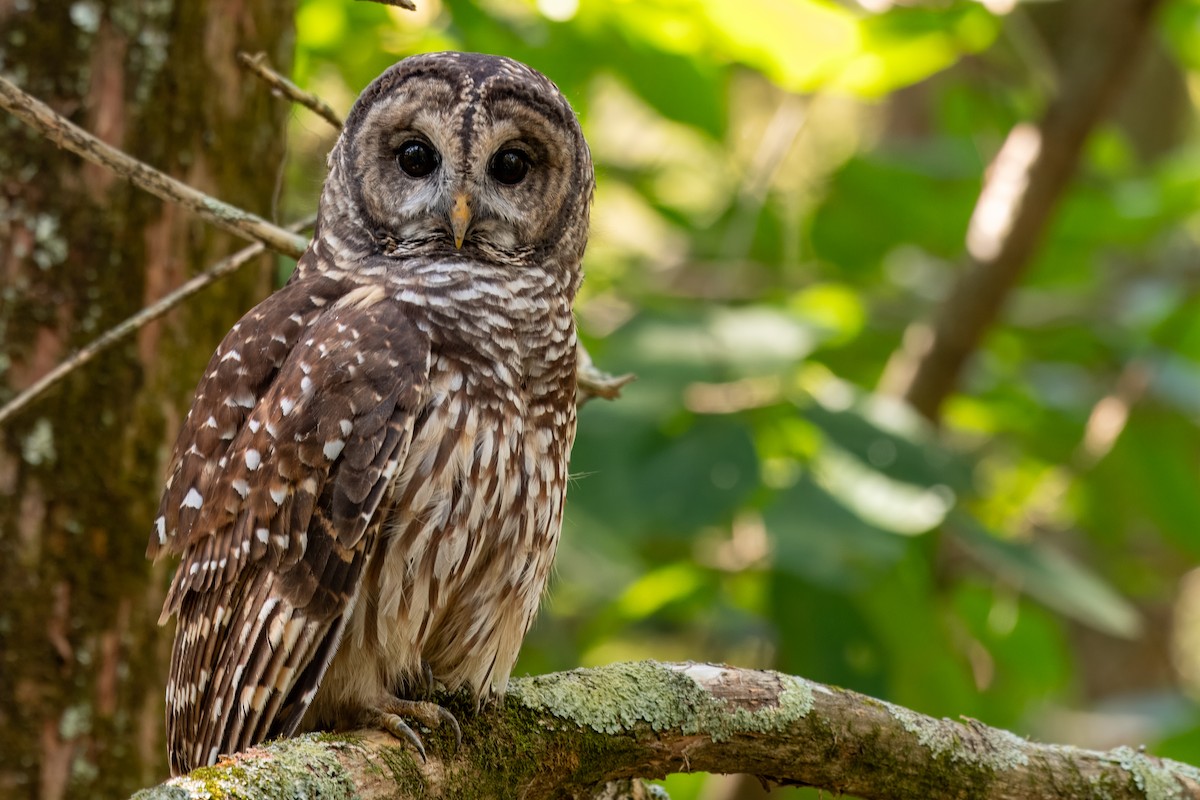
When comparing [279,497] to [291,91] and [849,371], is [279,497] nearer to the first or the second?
[291,91]

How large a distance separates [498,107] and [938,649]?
6.89ft

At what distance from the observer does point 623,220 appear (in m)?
8.98

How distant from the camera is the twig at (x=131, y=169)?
2338 millimetres

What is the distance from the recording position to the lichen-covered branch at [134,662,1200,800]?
2.44 metres

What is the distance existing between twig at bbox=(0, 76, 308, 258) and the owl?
0.45 feet

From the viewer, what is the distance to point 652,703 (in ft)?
8.20

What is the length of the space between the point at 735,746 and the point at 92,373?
1779 millimetres

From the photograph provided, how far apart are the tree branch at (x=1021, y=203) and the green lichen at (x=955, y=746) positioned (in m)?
2.60

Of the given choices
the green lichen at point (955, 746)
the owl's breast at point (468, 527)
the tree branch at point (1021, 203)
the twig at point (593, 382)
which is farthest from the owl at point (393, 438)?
the tree branch at point (1021, 203)

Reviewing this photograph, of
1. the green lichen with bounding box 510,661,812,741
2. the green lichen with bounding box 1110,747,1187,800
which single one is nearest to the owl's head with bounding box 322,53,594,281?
Result: the green lichen with bounding box 510,661,812,741

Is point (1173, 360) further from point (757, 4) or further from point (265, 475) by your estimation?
point (265, 475)

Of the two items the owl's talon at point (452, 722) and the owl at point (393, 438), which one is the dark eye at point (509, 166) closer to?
the owl at point (393, 438)

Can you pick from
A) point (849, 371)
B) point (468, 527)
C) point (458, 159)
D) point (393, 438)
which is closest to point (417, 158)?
point (458, 159)

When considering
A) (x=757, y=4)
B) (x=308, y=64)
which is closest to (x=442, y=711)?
(x=757, y=4)
